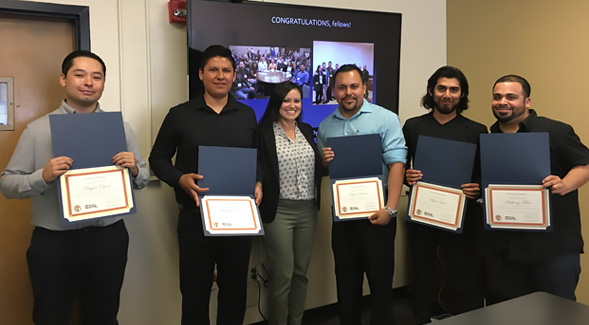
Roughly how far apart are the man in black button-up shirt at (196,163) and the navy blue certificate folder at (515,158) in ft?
3.70

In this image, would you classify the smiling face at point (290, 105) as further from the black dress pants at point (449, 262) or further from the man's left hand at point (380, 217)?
the black dress pants at point (449, 262)

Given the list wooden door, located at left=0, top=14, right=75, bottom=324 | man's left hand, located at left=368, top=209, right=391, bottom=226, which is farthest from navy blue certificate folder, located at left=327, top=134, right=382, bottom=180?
wooden door, located at left=0, top=14, right=75, bottom=324

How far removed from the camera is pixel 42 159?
182 centimetres

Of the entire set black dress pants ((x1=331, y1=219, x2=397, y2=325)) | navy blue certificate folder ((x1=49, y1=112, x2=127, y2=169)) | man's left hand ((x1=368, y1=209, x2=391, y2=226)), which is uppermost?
navy blue certificate folder ((x1=49, y1=112, x2=127, y2=169))

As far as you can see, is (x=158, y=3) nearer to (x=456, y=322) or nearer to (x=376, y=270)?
(x=376, y=270)

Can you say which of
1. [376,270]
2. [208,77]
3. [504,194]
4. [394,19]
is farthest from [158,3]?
[504,194]

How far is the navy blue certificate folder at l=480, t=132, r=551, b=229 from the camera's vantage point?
198cm

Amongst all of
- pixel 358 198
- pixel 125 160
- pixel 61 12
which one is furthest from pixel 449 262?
pixel 61 12

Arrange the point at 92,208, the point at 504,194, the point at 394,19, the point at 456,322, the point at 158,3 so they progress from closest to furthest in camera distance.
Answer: the point at 456,322, the point at 92,208, the point at 504,194, the point at 158,3, the point at 394,19

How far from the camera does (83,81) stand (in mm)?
1865

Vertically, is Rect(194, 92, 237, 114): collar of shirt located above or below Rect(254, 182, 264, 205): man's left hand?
above

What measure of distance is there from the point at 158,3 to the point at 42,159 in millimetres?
1125

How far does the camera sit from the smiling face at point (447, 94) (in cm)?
234

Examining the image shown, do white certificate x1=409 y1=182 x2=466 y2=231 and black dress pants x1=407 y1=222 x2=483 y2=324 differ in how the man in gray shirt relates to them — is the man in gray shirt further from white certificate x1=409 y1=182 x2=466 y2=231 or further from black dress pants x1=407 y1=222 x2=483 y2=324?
black dress pants x1=407 y1=222 x2=483 y2=324
